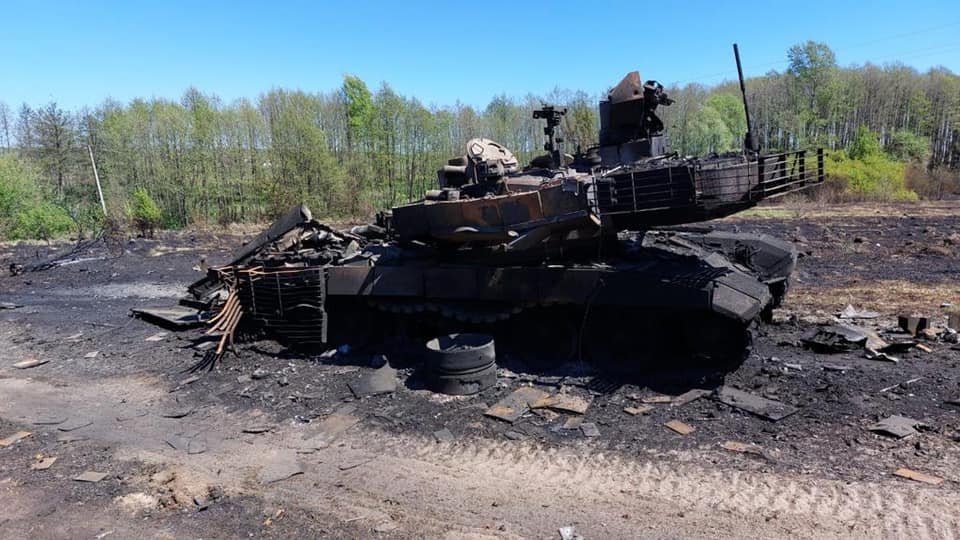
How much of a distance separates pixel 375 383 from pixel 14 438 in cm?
400

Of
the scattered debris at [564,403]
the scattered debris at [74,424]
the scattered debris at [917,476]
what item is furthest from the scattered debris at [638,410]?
the scattered debris at [74,424]

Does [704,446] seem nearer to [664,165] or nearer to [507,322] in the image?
[664,165]

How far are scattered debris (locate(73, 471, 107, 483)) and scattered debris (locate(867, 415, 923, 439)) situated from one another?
7.22 m

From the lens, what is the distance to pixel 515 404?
23.5 ft

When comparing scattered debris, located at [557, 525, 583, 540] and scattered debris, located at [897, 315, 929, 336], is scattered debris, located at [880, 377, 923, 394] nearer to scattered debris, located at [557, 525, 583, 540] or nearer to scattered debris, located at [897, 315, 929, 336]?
scattered debris, located at [897, 315, 929, 336]

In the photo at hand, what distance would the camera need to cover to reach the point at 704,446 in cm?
593

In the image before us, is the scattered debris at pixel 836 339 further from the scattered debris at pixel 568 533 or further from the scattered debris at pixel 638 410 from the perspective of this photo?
the scattered debris at pixel 568 533

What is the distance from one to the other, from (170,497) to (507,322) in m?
4.79

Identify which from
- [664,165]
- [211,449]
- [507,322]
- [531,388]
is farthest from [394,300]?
[664,165]

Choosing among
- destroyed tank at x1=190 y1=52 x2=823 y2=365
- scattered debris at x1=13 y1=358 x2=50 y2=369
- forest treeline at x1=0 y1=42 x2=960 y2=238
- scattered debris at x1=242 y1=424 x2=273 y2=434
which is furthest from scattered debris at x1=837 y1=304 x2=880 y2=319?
forest treeline at x1=0 y1=42 x2=960 y2=238

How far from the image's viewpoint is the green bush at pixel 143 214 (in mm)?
28078

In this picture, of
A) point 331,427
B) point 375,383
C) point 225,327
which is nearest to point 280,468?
point 331,427

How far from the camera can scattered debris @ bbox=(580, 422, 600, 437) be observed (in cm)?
634

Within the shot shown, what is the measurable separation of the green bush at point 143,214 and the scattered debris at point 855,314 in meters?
26.1
